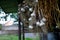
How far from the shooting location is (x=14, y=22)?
1.24 meters

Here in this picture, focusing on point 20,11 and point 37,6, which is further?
point 20,11

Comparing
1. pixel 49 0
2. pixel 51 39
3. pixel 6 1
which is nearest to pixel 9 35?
pixel 6 1

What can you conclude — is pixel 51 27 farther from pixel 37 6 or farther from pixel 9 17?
pixel 9 17

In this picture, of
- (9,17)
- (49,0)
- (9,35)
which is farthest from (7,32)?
(49,0)

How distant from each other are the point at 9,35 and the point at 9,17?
0.50 feet

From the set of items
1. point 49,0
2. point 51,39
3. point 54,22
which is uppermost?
point 49,0

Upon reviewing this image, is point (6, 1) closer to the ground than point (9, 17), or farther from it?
farther from it

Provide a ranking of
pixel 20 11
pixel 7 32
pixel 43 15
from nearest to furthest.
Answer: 1. pixel 43 15
2. pixel 20 11
3. pixel 7 32

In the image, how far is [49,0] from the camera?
0.89 meters

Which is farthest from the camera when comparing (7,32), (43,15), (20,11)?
(7,32)

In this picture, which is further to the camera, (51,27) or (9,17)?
(9,17)

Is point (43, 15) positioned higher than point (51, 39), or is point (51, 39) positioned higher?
point (43, 15)

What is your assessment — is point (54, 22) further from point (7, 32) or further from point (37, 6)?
point (7, 32)

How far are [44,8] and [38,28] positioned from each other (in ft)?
0.41
